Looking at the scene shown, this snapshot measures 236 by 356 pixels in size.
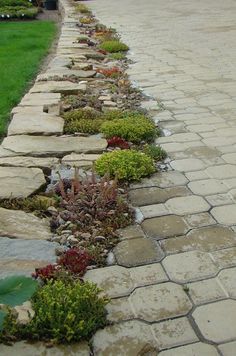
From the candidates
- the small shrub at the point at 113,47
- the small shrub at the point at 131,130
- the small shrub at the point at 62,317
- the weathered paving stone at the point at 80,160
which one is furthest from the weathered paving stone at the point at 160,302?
the small shrub at the point at 113,47

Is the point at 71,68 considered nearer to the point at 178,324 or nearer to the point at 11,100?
the point at 11,100

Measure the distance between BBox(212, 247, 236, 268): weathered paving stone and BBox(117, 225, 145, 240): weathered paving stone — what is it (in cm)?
57

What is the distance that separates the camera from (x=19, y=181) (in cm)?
407

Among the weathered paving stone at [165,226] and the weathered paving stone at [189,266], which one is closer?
the weathered paving stone at [189,266]

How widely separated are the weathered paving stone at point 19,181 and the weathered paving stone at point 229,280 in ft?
5.73

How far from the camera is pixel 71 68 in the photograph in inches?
337

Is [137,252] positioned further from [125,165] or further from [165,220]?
[125,165]

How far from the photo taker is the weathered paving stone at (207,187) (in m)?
4.01

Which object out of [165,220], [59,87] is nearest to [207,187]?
[165,220]

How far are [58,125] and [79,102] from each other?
1.08 meters

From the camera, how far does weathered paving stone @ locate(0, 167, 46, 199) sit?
3.88 meters

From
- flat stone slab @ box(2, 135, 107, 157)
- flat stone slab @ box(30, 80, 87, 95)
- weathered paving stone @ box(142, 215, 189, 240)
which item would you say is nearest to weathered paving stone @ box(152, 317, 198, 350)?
weathered paving stone @ box(142, 215, 189, 240)

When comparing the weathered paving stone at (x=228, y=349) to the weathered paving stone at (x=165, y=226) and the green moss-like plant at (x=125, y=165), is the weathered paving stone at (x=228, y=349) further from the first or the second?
the green moss-like plant at (x=125, y=165)

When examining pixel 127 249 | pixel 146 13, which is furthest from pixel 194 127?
pixel 146 13
